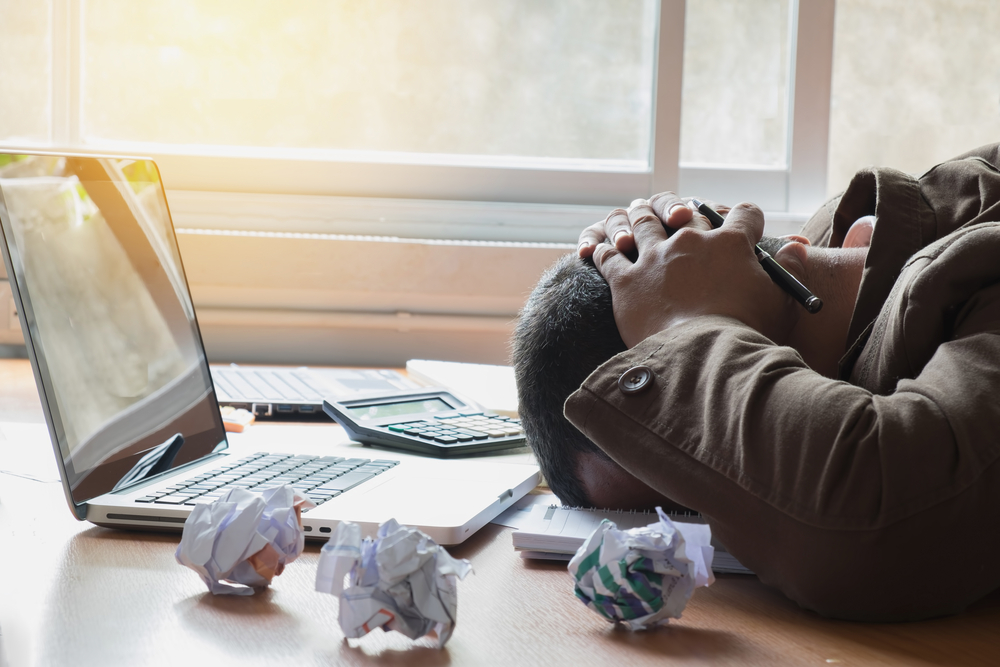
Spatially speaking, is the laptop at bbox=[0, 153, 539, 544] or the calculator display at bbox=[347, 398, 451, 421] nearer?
the laptop at bbox=[0, 153, 539, 544]

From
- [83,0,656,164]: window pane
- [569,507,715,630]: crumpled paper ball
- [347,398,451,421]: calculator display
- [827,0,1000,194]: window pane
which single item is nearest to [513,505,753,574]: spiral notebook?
[569,507,715,630]: crumpled paper ball

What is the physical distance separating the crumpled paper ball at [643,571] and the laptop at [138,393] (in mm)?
144

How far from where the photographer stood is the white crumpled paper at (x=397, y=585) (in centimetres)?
42

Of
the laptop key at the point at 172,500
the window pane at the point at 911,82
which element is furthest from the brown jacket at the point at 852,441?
the window pane at the point at 911,82

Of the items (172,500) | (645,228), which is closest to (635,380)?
(645,228)

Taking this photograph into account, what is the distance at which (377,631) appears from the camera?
44 cm

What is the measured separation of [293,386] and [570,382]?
0.62m

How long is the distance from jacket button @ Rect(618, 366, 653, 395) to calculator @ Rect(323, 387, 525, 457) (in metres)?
0.32

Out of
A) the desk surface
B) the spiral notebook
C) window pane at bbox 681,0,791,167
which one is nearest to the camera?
the desk surface

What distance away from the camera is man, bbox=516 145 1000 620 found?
50cm

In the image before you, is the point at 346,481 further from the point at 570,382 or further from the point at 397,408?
the point at 397,408

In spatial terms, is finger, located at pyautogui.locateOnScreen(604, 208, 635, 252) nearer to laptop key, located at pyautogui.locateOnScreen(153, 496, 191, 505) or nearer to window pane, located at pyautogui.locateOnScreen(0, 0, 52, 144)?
laptop key, located at pyautogui.locateOnScreen(153, 496, 191, 505)

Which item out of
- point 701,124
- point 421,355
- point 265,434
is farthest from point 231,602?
point 701,124

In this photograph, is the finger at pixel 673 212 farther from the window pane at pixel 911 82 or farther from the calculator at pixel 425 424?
the window pane at pixel 911 82
